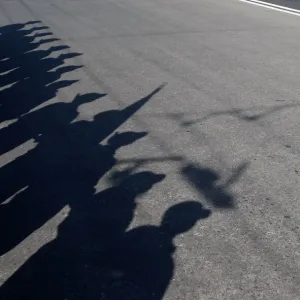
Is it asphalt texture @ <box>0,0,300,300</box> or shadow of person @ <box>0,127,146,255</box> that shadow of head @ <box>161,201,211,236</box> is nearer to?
asphalt texture @ <box>0,0,300,300</box>

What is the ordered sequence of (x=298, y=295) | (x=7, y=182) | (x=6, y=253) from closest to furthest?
(x=298, y=295) → (x=6, y=253) → (x=7, y=182)

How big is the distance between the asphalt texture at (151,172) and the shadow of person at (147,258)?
0.01 meters

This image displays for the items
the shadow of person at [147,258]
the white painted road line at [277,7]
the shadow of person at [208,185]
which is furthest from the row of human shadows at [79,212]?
the white painted road line at [277,7]

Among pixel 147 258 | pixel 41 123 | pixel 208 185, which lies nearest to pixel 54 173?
pixel 208 185

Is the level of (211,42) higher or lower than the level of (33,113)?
lower

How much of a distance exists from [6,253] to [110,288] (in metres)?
0.98

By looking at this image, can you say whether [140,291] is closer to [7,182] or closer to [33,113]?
[7,182]

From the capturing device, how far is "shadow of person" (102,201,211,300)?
476 centimetres

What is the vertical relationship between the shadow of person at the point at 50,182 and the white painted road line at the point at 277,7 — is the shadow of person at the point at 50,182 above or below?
above

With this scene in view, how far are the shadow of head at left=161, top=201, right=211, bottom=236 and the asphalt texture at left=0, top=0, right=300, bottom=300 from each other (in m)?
0.02

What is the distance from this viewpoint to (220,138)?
308 inches

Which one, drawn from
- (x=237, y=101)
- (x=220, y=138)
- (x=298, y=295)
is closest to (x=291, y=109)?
(x=237, y=101)

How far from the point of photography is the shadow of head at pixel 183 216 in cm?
562

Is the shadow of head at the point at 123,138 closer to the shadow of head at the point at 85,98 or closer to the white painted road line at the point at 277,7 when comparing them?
the shadow of head at the point at 85,98
